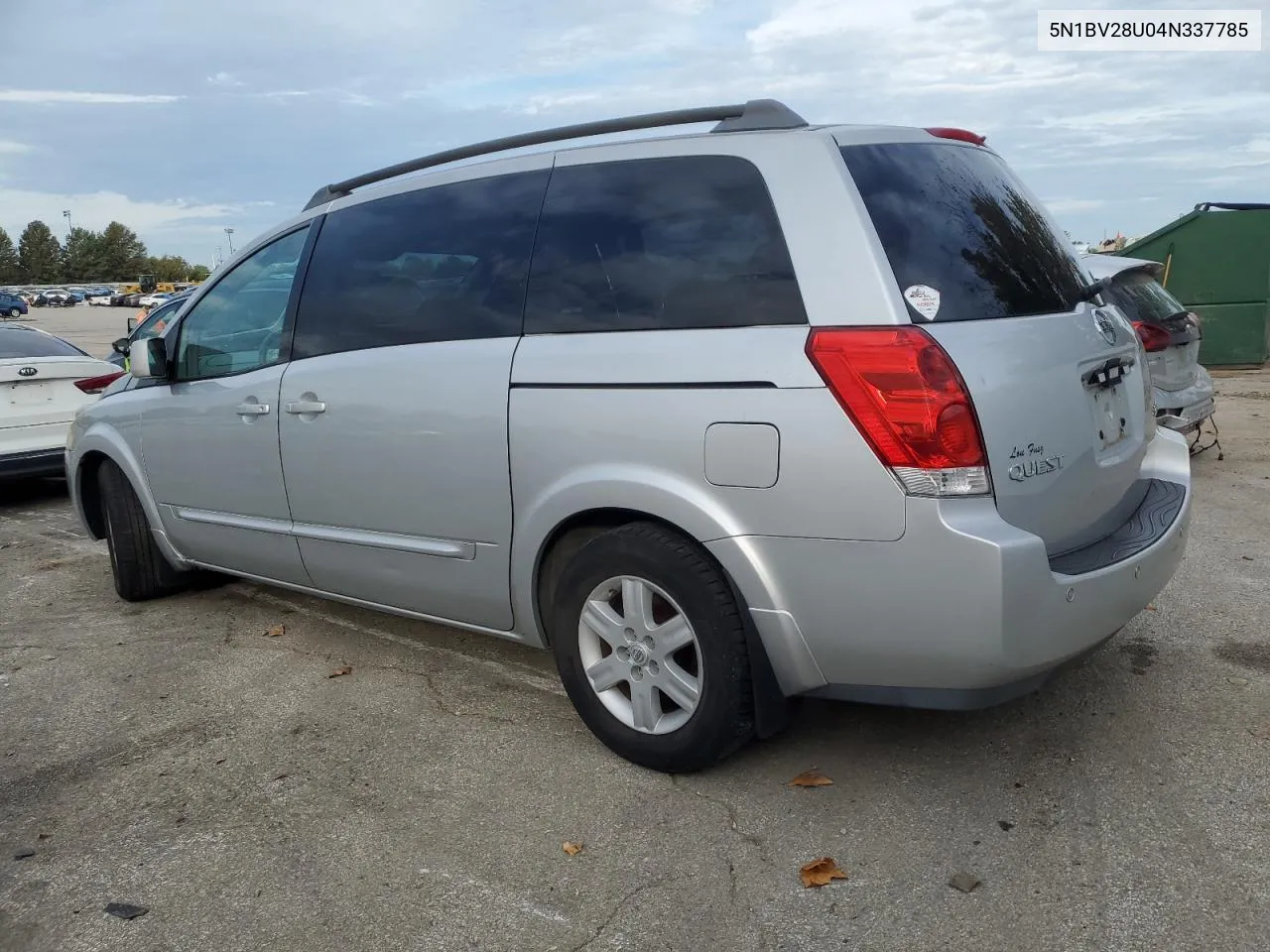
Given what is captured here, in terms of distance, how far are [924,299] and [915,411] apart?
0.32 metres

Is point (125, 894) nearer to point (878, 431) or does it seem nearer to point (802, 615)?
point (802, 615)

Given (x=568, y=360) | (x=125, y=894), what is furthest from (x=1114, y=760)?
(x=125, y=894)

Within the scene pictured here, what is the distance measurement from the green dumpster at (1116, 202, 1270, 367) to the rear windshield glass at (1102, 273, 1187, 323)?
736 cm

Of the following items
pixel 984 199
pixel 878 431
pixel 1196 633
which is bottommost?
pixel 1196 633

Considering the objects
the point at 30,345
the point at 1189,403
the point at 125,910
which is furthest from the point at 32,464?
the point at 1189,403

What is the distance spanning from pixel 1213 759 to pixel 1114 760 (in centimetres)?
29

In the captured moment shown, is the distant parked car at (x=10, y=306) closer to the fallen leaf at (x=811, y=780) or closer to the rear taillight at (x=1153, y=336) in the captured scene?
the rear taillight at (x=1153, y=336)

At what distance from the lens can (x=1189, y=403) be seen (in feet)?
23.9

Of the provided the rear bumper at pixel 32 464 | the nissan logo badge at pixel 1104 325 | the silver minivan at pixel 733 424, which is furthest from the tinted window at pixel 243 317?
the rear bumper at pixel 32 464

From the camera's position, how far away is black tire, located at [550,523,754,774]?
121 inches

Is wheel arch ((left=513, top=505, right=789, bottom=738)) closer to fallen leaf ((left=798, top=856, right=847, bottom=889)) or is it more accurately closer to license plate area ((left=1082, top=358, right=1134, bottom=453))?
fallen leaf ((left=798, top=856, right=847, bottom=889))

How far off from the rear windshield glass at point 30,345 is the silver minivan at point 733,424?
223 inches

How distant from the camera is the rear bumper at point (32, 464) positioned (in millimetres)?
8180

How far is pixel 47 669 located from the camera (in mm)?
4676
